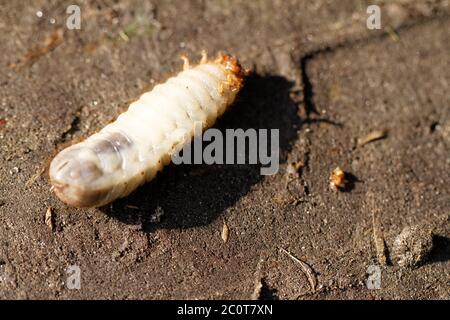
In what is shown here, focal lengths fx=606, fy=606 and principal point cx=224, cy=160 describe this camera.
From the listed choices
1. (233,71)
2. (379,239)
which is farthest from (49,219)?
(379,239)

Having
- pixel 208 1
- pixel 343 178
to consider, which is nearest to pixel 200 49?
pixel 208 1

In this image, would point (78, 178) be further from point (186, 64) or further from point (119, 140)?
point (186, 64)

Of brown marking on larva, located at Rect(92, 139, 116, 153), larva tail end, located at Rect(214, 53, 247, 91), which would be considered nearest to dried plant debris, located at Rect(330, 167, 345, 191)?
larva tail end, located at Rect(214, 53, 247, 91)

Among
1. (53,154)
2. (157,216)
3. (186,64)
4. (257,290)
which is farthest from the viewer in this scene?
(186,64)

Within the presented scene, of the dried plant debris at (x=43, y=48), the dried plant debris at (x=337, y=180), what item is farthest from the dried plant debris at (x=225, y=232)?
the dried plant debris at (x=43, y=48)

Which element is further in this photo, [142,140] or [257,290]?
[257,290]

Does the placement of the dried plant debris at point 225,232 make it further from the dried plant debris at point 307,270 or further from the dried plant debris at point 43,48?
the dried plant debris at point 43,48
